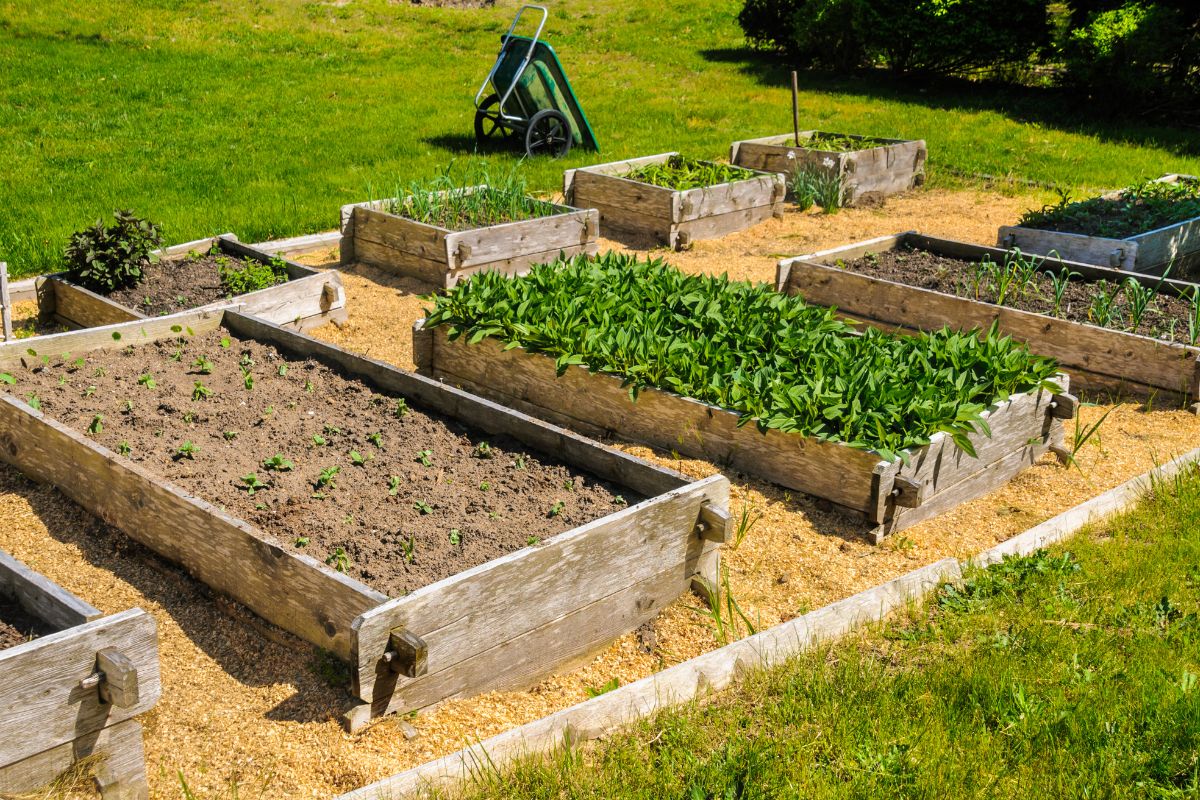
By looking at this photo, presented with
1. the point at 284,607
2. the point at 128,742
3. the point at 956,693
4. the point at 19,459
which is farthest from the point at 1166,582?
A: the point at 19,459

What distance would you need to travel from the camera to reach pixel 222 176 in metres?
11.0

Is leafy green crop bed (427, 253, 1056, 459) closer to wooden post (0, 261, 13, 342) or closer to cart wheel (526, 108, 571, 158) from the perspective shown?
wooden post (0, 261, 13, 342)

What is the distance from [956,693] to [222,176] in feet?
30.6

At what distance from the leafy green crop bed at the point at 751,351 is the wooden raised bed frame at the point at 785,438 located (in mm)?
73

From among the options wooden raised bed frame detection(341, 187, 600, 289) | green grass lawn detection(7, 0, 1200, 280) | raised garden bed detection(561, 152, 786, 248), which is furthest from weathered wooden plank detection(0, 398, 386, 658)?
raised garden bed detection(561, 152, 786, 248)

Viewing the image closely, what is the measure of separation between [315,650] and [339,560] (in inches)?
13.1

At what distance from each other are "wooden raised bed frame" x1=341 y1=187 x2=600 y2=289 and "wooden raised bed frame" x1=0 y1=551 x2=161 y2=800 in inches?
209

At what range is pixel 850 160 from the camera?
38.4 feet

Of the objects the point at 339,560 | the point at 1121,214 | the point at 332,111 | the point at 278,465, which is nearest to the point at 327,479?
the point at 278,465

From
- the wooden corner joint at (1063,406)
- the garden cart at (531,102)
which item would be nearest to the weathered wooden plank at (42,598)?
the wooden corner joint at (1063,406)

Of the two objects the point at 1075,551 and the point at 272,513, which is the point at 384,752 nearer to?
the point at 272,513

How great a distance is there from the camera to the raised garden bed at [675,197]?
10.1m

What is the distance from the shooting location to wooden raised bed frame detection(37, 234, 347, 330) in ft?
23.4

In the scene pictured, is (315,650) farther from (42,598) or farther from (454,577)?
(42,598)
